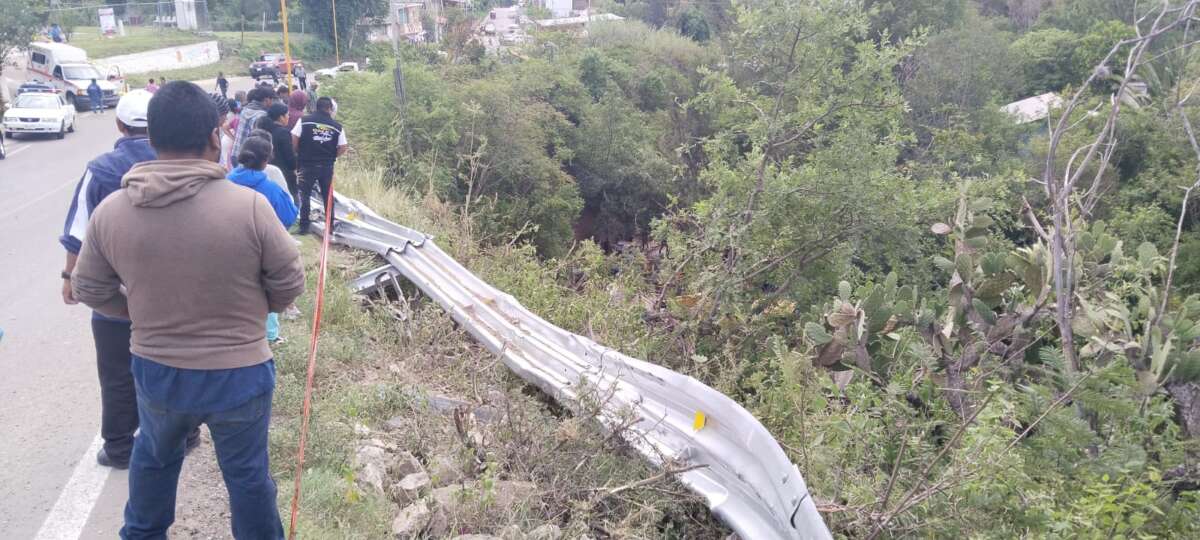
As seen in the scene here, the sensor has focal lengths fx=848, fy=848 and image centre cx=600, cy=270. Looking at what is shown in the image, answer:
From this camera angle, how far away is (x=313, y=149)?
30.2ft

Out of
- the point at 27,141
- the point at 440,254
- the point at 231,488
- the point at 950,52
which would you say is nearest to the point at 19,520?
the point at 231,488

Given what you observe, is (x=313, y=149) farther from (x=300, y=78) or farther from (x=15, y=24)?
(x=15, y=24)

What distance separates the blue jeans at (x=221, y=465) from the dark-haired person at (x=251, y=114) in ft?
19.3

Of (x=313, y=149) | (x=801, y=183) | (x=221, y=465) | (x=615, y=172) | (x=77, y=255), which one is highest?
(x=77, y=255)

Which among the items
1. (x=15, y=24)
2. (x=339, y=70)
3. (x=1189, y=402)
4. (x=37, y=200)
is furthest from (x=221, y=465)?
(x=15, y=24)

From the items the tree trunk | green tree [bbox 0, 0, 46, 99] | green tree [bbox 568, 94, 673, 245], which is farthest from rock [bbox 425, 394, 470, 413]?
green tree [bbox 0, 0, 46, 99]

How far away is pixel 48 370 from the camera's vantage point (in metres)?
5.73

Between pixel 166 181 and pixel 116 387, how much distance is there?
176 centimetres

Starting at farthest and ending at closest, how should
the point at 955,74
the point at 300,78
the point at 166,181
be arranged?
the point at 300,78 < the point at 955,74 < the point at 166,181

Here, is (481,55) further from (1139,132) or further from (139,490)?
(139,490)

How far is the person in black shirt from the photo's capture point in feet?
29.7

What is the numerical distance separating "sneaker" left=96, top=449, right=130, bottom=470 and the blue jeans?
119 cm

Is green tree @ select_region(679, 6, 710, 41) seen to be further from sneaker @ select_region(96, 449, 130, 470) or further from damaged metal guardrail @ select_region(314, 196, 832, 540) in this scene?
sneaker @ select_region(96, 449, 130, 470)

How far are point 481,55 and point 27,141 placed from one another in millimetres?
12676
